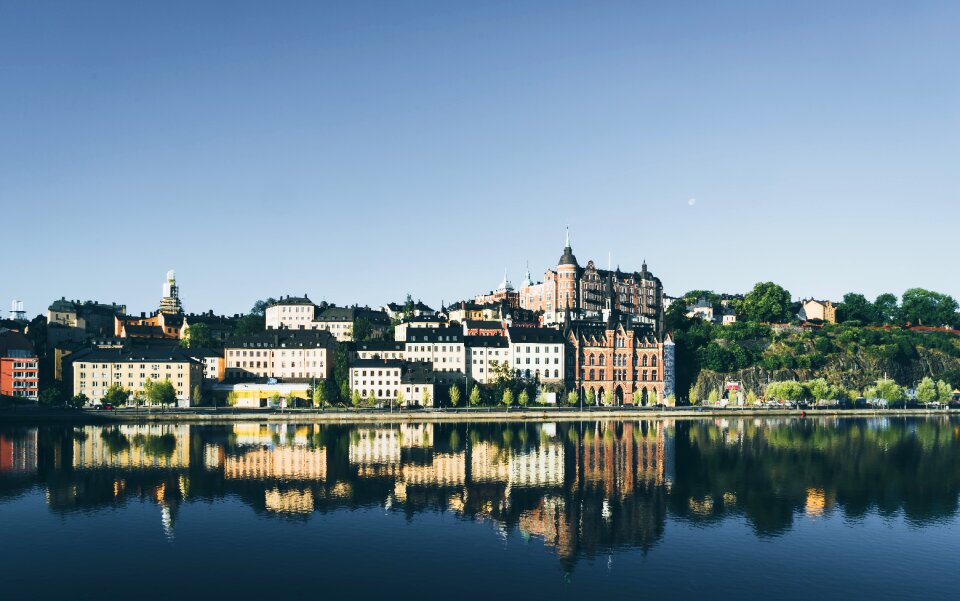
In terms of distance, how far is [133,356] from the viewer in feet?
420

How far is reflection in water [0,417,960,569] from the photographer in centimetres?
5347

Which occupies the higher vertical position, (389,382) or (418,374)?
(418,374)

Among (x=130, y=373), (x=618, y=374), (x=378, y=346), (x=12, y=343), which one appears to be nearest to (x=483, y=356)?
(x=378, y=346)

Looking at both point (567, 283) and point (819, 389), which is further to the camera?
point (567, 283)

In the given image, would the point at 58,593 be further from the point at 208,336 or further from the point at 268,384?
the point at 208,336

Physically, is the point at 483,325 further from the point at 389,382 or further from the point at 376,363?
the point at 389,382

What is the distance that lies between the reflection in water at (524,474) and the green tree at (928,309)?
317 ft

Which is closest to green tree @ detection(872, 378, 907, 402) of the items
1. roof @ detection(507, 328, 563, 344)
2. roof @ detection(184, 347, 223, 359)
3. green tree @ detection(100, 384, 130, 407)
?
roof @ detection(507, 328, 563, 344)

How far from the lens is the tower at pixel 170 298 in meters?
189

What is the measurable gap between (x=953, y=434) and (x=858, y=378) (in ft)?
160

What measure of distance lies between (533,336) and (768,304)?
67.7 metres

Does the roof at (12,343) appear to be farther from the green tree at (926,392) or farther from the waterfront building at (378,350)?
the green tree at (926,392)

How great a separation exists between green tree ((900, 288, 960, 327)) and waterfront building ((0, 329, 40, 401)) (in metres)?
184

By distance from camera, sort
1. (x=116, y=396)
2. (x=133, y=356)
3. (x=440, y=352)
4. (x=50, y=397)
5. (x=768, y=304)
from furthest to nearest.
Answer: (x=768, y=304), (x=440, y=352), (x=133, y=356), (x=116, y=396), (x=50, y=397)
